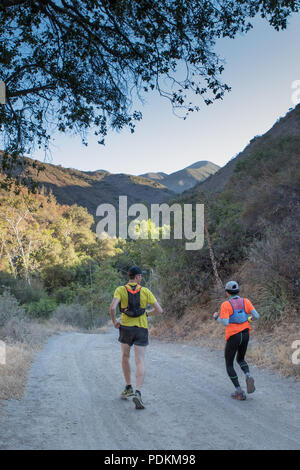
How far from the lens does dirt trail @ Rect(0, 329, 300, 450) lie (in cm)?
398

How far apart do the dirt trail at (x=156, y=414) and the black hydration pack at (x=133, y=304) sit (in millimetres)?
1292

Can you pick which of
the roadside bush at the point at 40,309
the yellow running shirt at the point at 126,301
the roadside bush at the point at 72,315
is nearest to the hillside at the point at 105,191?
the roadside bush at the point at 40,309

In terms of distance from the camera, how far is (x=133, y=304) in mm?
5512

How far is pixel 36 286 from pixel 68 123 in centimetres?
3466

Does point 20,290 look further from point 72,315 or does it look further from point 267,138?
point 267,138

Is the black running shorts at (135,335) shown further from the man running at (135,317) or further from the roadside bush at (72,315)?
the roadside bush at (72,315)

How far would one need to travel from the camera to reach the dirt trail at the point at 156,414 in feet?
13.1

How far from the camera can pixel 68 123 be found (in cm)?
809

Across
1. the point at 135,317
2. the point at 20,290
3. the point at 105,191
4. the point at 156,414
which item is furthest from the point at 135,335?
the point at 105,191

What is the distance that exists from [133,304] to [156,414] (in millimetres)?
1501

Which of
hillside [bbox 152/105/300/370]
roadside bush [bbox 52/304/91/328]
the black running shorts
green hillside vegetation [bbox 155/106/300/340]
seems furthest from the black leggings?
roadside bush [bbox 52/304/91/328]

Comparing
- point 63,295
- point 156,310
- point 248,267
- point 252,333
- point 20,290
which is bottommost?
point 63,295

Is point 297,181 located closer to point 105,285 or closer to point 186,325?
point 186,325
